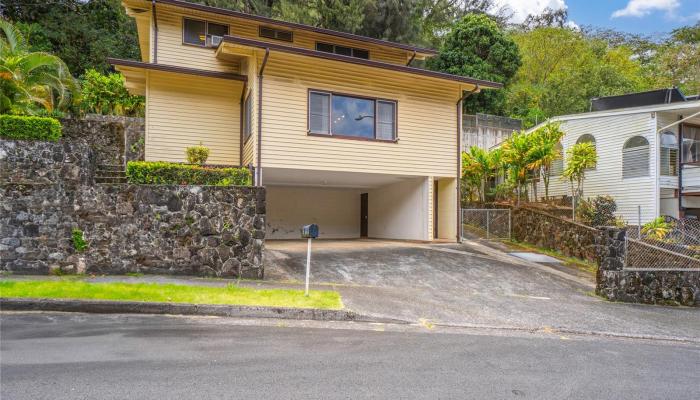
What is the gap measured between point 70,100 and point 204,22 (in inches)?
242

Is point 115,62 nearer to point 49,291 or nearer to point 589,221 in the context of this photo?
point 49,291

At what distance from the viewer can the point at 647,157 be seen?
1720 cm

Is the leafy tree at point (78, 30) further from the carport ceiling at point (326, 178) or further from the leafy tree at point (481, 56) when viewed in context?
the leafy tree at point (481, 56)

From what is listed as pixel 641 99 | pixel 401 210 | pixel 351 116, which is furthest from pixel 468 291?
pixel 641 99

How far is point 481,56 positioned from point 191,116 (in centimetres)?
2068

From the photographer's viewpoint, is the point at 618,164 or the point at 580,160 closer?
the point at 580,160

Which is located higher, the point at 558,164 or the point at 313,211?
the point at 558,164

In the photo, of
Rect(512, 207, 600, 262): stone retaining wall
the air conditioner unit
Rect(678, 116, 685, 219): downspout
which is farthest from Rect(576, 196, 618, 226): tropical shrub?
the air conditioner unit

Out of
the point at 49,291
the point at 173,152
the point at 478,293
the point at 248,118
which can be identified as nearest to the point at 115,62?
the point at 173,152

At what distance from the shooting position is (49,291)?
275 inches

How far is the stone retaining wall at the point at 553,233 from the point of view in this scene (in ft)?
48.1

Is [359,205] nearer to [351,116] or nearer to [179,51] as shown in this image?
[351,116]

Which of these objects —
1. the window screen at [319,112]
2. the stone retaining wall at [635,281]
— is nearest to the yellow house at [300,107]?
the window screen at [319,112]

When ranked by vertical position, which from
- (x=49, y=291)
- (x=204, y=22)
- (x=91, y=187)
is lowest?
(x=49, y=291)
